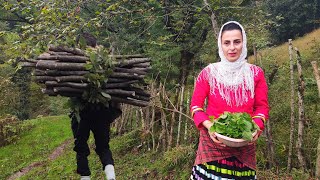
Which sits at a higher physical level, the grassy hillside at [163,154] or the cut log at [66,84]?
the cut log at [66,84]

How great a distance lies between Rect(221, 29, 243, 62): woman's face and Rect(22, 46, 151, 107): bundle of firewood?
3.25ft

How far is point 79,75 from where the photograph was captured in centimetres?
309

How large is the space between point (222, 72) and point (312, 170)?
2.59 meters

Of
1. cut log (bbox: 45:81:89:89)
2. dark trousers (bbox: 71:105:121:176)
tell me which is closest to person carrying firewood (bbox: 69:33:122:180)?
dark trousers (bbox: 71:105:121:176)

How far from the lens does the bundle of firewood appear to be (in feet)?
9.96

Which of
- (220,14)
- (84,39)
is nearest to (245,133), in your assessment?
(84,39)

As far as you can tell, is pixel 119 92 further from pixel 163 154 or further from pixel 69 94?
pixel 163 154

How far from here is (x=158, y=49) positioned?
7.98m

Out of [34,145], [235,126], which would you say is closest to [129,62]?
[235,126]

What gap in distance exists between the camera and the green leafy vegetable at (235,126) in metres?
2.38

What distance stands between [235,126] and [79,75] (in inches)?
59.1

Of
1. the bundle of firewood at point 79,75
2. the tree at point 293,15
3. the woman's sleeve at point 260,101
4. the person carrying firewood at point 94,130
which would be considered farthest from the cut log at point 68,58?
the tree at point 293,15

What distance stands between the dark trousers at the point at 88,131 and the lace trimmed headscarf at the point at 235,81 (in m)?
1.38

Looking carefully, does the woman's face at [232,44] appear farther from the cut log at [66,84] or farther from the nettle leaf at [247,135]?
the cut log at [66,84]
